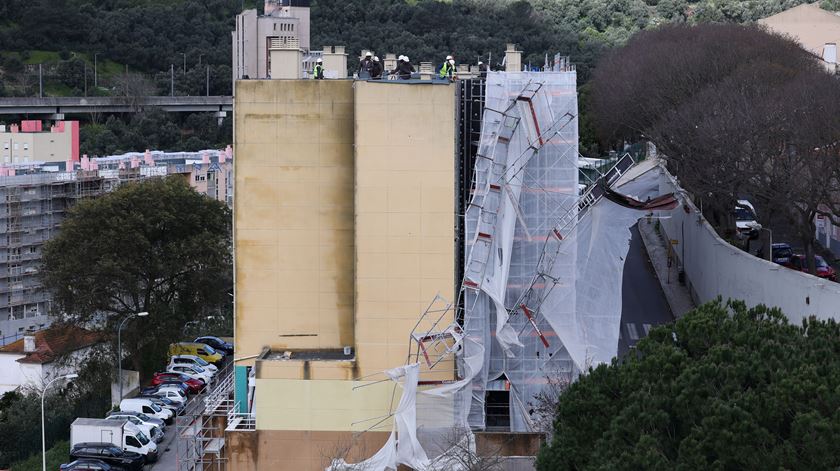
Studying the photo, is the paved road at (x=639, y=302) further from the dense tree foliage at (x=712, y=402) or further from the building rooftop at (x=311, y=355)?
the dense tree foliage at (x=712, y=402)

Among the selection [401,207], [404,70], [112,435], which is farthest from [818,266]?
[112,435]

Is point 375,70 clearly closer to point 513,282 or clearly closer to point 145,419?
point 513,282

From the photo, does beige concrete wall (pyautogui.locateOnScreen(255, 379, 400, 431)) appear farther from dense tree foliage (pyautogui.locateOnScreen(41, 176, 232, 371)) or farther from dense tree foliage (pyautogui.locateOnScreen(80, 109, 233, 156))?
dense tree foliage (pyautogui.locateOnScreen(80, 109, 233, 156))

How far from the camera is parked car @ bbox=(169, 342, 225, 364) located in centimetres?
5275

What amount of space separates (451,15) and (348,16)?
30.3 ft

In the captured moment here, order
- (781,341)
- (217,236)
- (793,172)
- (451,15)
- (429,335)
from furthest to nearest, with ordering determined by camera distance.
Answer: (451,15) → (217,236) → (793,172) → (429,335) → (781,341)

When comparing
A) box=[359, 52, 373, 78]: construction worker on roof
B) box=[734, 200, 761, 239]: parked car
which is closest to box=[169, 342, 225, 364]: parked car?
box=[734, 200, 761, 239]: parked car

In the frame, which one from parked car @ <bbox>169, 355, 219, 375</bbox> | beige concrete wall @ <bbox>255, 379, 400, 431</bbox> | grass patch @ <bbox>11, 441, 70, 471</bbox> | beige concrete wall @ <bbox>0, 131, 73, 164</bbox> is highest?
beige concrete wall @ <bbox>0, 131, 73, 164</bbox>

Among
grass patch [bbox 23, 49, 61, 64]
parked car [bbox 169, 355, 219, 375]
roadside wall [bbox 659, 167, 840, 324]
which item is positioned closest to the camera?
roadside wall [bbox 659, 167, 840, 324]

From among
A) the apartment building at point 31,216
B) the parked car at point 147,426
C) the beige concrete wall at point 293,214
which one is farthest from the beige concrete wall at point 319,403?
the apartment building at point 31,216

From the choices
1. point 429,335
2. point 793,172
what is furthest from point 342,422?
point 793,172

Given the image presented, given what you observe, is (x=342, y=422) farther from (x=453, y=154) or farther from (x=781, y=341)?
(x=781, y=341)

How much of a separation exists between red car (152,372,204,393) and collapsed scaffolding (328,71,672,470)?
64.2 ft

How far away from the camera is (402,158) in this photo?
3005 centimetres
